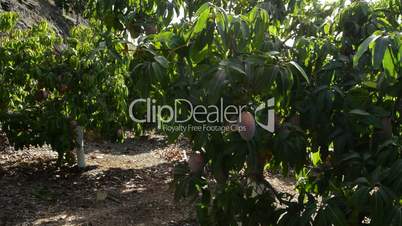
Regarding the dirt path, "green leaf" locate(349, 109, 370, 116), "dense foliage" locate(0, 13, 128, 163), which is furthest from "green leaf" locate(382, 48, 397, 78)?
"dense foliage" locate(0, 13, 128, 163)

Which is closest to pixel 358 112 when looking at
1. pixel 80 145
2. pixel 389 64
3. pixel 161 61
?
pixel 389 64

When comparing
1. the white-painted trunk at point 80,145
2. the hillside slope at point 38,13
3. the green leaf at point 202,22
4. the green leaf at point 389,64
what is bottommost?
the white-painted trunk at point 80,145

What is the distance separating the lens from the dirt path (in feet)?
12.2

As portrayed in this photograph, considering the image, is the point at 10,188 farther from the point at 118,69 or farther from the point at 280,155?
the point at 280,155

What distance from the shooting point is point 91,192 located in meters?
4.46

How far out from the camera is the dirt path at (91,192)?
3723 mm

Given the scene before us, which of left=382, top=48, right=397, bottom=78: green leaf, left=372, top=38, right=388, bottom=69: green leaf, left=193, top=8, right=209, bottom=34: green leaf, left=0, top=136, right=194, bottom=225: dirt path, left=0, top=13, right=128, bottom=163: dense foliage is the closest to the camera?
left=372, top=38, right=388, bottom=69: green leaf

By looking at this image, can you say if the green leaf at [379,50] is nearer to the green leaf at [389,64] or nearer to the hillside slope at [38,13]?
the green leaf at [389,64]

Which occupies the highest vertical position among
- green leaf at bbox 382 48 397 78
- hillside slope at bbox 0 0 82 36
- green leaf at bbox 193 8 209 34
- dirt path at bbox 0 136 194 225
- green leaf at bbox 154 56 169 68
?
hillside slope at bbox 0 0 82 36

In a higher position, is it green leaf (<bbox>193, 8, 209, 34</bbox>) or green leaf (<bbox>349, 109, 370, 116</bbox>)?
green leaf (<bbox>193, 8, 209, 34</bbox>)

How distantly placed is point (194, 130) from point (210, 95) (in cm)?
39
